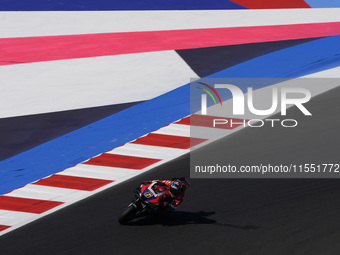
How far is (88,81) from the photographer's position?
16422mm

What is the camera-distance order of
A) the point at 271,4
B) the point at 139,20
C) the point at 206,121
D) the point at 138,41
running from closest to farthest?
the point at 206,121, the point at 138,41, the point at 139,20, the point at 271,4

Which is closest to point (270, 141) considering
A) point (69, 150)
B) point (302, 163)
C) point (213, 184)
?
point (302, 163)

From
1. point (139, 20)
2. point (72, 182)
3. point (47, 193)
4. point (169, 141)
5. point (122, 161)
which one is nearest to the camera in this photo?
point (47, 193)

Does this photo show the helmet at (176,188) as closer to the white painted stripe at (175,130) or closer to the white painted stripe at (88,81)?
the white painted stripe at (175,130)

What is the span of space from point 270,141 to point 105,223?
3866 mm

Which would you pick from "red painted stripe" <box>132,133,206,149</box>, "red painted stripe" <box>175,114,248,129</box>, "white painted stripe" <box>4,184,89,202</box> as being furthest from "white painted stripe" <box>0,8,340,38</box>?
"white painted stripe" <box>4,184,89,202</box>

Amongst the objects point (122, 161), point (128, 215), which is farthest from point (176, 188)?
point (122, 161)

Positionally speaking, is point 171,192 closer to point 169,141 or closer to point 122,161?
point 122,161

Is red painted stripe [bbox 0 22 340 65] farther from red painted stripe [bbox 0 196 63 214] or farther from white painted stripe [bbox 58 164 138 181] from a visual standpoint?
red painted stripe [bbox 0 196 63 214]

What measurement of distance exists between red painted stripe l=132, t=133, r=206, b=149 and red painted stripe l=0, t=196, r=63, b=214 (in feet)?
8.53

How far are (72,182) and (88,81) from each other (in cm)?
586

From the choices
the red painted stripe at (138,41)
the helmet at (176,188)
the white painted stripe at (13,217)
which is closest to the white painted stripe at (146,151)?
the white painted stripe at (13,217)

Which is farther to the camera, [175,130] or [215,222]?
[175,130]

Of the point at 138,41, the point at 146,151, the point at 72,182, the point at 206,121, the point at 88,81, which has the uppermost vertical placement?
the point at 138,41
